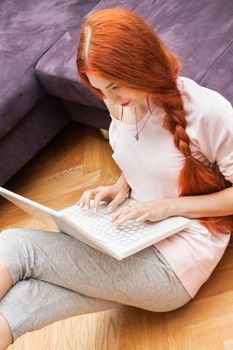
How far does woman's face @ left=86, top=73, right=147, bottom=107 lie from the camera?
1000 millimetres

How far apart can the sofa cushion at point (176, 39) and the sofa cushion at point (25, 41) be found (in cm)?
5

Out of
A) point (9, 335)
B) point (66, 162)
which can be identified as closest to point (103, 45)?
point (9, 335)

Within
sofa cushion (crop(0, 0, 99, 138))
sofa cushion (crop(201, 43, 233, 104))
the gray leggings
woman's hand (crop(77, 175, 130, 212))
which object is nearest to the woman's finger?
woman's hand (crop(77, 175, 130, 212))

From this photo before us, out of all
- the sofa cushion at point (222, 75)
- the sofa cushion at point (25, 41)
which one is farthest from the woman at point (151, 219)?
the sofa cushion at point (25, 41)

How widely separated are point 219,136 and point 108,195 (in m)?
0.33

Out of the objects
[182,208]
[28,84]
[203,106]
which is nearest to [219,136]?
[203,106]

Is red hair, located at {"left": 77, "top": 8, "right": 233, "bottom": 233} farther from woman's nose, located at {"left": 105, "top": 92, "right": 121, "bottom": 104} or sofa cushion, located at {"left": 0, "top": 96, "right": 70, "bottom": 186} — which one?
sofa cushion, located at {"left": 0, "top": 96, "right": 70, "bottom": 186}

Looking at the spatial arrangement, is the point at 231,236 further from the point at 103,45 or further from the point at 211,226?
the point at 103,45

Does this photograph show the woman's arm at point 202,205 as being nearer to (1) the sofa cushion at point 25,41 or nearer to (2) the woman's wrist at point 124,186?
(2) the woman's wrist at point 124,186

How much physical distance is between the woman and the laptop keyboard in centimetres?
3

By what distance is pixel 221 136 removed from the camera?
1.06 metres

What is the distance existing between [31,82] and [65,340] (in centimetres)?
84

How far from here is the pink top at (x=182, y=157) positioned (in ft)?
3.49

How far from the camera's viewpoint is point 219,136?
1063 mm
